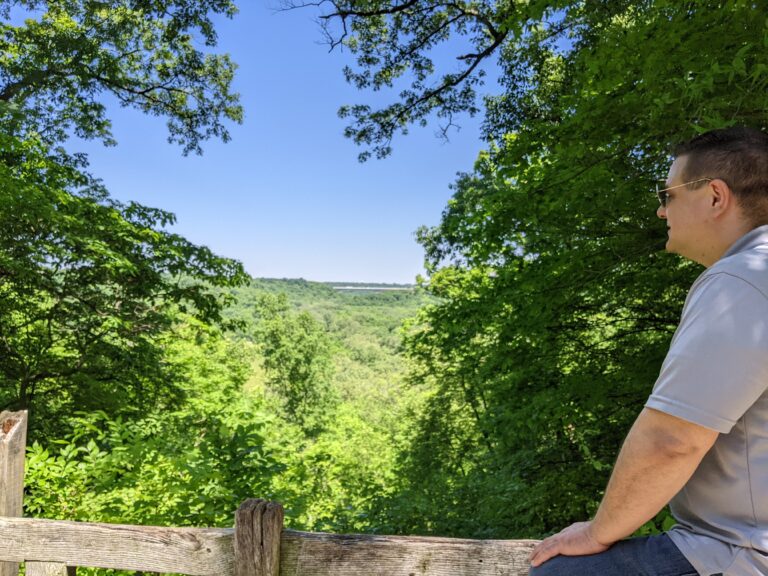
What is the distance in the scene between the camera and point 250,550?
61.8 inches

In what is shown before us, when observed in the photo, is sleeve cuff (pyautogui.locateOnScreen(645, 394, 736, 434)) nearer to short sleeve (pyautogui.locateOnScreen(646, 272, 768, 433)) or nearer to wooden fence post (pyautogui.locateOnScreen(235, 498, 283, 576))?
short sleeve (pyautogui.locateOnScreen(646, 272, 768, 433))

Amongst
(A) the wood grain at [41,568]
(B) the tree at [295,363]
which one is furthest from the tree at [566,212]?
(B) the tree at [295,363]

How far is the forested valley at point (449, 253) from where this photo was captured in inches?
150

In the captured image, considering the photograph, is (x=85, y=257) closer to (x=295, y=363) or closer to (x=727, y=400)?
(x=727, y=400)

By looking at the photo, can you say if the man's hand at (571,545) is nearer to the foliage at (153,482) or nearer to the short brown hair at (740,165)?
the short brown hair at (740,165)

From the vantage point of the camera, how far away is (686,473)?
0.85 meters

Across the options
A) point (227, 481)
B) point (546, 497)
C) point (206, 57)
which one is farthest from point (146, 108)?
point (546, 497)

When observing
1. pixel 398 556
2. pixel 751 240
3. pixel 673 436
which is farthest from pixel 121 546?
pixel 751 240

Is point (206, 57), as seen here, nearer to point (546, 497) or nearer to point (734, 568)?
point (546, 497)

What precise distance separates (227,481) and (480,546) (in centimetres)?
293

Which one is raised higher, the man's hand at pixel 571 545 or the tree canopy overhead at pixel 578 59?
the tree canopy overhead at pixel 578 59

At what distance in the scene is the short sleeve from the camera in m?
0.78

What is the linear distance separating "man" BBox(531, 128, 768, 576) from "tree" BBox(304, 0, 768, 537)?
6.01 ft

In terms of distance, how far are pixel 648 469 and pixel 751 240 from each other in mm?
446
